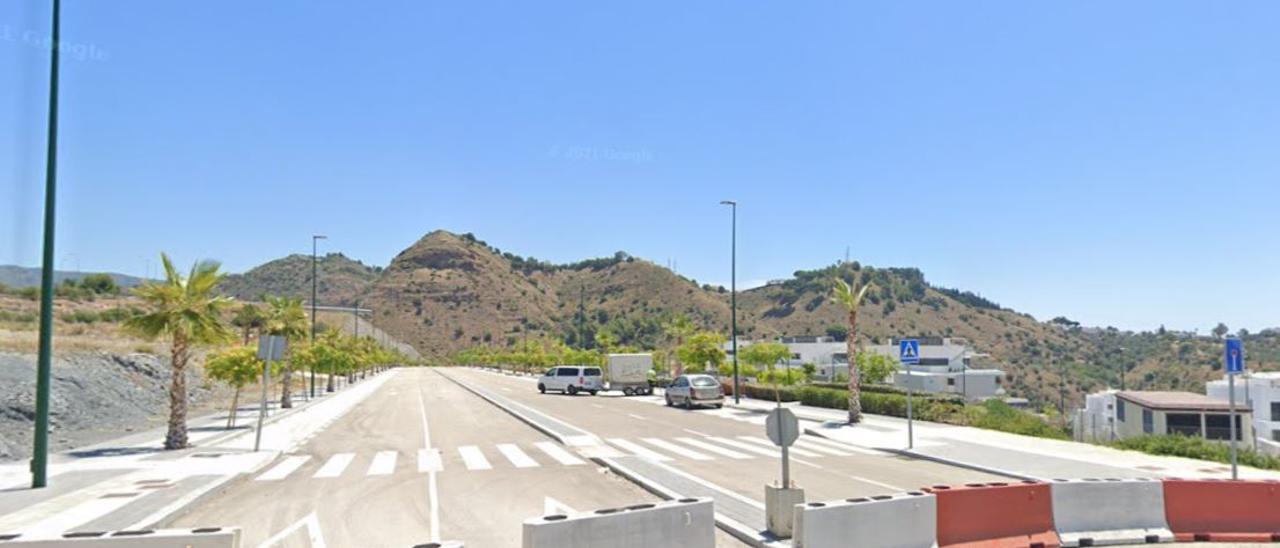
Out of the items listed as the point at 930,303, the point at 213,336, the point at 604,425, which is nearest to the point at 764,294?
the point at 930,303

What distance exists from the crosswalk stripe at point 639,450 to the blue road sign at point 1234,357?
37.0 ft

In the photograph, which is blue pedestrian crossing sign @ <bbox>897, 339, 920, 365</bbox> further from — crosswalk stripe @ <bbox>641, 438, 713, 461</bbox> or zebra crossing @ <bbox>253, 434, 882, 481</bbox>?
crosswalk stripe @ <bbox>641, 438, 713, 461</bbox>

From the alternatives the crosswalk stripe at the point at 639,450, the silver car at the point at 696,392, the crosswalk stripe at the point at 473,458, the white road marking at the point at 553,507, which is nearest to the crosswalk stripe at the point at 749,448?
the crosswalk stripe at the point at 639,450

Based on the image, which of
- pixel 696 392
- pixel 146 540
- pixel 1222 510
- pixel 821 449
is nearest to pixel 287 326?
pixel 696 392

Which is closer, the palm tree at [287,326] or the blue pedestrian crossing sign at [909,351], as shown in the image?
the blue pedestrian crossing sign at [909,351]

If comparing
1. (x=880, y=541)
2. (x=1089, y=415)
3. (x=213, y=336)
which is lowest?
(x=1089, y=415)

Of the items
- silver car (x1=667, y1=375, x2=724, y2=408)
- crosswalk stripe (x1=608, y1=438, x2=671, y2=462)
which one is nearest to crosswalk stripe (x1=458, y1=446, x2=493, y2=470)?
crosswalk stripe (x1=608, y1=438, x2=671, y2=462)

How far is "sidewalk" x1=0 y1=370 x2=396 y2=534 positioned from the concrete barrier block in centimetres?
692

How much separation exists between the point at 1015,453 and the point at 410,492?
14.8m

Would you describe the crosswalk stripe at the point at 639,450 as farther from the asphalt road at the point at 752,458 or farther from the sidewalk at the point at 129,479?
the sidewalk at the point at 129,479

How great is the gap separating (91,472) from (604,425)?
16228 millimetres

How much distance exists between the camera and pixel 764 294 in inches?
6609

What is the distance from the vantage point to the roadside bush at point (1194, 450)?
19436 millimetres

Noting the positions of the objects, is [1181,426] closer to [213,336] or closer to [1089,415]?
[1089,415]
